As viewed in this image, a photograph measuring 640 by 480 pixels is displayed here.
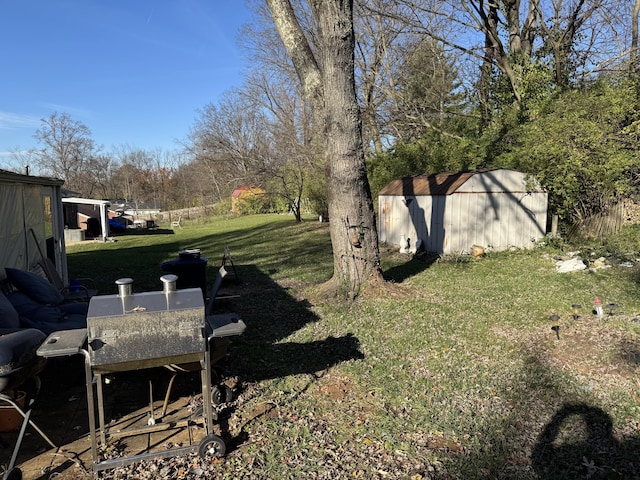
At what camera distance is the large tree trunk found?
724 cm

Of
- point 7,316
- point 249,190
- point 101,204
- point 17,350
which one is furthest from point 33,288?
point 249,190

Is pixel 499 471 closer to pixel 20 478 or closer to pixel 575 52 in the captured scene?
pixel 20 478

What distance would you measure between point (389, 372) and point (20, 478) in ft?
10.6

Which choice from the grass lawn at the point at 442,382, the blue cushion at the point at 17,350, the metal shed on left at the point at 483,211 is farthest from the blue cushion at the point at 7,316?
the metal shed on left at the point at 483,211

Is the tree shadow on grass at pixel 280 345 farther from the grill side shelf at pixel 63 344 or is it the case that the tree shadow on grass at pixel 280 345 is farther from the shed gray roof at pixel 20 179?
the shed gray roof at pixel 20 179

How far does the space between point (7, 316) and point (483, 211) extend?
35.0 ft

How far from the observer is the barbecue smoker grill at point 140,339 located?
2.97 metres

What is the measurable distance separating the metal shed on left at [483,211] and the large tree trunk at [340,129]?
4.79 m

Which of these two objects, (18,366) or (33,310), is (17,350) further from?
(33,310)

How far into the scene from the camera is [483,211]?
11883 millimetres

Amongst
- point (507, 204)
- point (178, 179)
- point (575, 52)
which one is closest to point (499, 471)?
point (507, 204)

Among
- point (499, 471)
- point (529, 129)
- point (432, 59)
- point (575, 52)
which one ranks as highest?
point (432, 59)

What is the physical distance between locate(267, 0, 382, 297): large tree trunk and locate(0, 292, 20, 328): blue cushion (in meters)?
4.66

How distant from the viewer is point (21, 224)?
7.44 meters
